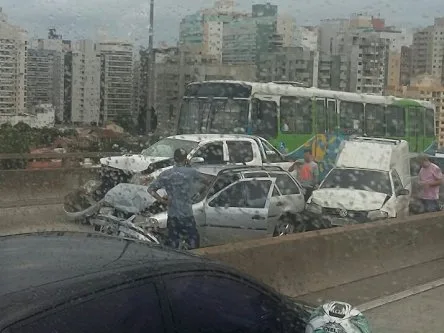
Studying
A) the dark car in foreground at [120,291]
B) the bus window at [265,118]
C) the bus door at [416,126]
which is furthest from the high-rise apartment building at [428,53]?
the dark car in foreground at [120,291]

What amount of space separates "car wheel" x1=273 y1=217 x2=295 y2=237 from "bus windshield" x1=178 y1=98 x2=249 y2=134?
22.8 ft

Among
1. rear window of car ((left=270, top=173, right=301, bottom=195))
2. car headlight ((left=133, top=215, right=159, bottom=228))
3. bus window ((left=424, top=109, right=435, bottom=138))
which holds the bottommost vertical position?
car headlight ((left=133, top=215, right=159, bottom=228))

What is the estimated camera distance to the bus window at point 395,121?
23906 millimetres

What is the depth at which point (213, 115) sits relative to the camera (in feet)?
63.4

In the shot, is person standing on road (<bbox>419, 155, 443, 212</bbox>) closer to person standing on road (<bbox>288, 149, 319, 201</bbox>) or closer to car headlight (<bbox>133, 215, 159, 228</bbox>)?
person standing on road (<bbox>288, 149, 319, 201</bbox>)

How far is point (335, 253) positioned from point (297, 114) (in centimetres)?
1239

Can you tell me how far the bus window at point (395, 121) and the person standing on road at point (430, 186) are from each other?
36.9 feet

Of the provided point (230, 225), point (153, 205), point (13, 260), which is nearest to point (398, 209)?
point (230, 225)

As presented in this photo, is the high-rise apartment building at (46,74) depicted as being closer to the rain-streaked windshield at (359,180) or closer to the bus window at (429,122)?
the rain-streaked windshield at (359,180)

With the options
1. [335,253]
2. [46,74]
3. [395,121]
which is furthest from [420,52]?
[335,253]

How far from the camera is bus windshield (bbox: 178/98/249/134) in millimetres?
18625

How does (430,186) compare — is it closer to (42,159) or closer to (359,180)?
(359,180)

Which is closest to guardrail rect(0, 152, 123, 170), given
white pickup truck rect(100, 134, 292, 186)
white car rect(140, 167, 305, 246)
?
white pickup truck rect(100, 134, 292, 186)

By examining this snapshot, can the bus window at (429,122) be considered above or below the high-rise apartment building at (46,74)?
below
